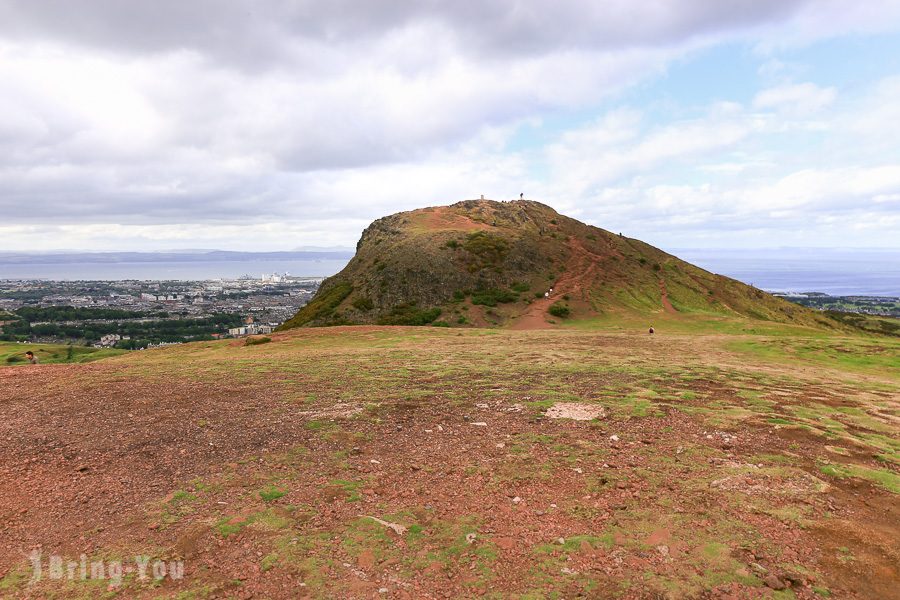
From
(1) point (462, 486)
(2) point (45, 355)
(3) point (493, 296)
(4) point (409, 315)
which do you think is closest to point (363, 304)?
(4) point (409, 315)

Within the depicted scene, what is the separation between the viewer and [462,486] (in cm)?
945

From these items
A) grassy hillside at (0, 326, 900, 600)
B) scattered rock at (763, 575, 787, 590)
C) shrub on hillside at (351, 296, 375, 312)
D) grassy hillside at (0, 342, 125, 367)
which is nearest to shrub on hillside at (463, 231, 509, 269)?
shrub on hillside at (351, 296, 375, 312)

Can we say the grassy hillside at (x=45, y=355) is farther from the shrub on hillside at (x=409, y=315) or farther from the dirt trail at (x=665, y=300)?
the dirt trail at (x=665, y=300)

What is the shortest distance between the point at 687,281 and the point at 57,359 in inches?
3478

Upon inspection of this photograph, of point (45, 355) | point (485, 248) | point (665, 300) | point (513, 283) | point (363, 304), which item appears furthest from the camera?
point (485, 248)

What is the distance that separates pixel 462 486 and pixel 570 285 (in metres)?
53.7

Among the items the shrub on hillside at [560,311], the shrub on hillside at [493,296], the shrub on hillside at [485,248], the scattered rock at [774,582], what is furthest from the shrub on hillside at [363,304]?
the scattered rock at [774,582]

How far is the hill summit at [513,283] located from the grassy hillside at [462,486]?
1379 inches

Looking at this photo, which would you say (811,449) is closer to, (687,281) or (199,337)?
(687,281)

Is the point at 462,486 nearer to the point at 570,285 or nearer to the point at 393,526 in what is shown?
the point at 393,526

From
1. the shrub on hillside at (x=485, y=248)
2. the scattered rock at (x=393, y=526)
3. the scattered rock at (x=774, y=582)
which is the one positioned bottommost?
the scattered rock at (x=393, y=526)

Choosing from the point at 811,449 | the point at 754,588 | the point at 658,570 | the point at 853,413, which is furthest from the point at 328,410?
the point at 853,413

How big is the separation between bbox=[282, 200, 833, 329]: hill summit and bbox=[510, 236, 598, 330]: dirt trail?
0.15m

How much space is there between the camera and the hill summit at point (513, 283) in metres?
55.2
